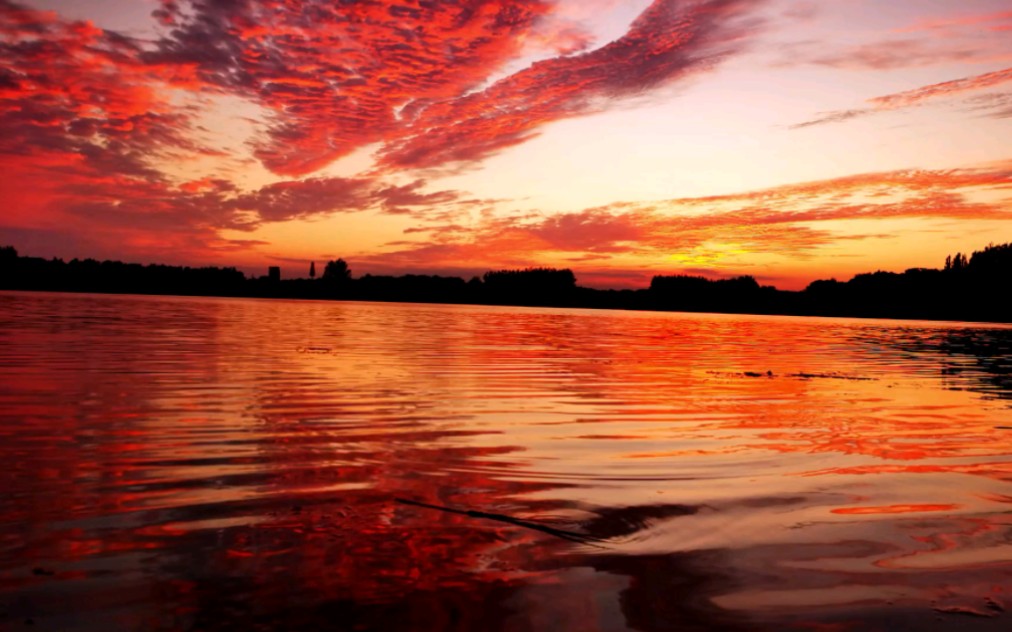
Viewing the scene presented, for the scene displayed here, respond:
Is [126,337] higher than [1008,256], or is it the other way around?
[1008,256]

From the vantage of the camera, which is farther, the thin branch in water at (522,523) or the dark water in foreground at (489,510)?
the thin branch in water at (522,523)

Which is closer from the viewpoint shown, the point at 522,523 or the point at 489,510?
the point at 522,523

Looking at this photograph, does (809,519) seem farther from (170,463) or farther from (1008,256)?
(1008,256)

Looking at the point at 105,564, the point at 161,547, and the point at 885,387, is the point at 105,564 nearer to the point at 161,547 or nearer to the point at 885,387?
the point at 161,547

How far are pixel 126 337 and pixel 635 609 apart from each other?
28.6 meters

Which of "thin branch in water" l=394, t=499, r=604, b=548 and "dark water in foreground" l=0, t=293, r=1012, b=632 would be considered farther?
"thin branch in water" l=394, t=499, r=604, b=548

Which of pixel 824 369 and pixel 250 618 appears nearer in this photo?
pixel 250 618

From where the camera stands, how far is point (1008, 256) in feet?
527

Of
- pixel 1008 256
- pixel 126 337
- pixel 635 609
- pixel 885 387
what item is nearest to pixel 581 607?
pixel 635 609

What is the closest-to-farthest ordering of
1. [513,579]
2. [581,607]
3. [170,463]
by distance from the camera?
1. [581,607]
2. [513,579]
3. [170,463]

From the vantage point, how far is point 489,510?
641cm

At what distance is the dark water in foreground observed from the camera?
167 inches

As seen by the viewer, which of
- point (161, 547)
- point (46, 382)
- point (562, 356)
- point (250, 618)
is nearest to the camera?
point (250, 618)

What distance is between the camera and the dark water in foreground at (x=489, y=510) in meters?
4.25
